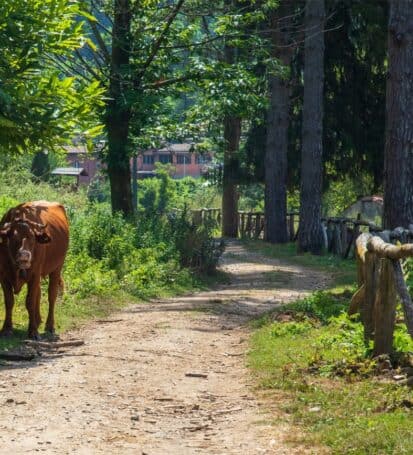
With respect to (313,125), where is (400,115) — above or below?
below

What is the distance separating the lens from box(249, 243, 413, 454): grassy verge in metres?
8.82

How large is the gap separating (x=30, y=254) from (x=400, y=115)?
321 inches

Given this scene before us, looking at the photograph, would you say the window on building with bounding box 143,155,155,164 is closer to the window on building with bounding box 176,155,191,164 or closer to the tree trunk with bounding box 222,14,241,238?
the window on building with bounding box 176,155,191,164

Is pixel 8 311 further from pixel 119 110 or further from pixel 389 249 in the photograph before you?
pixel 119 110

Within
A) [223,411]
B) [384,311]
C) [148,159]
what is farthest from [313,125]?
[148,159]

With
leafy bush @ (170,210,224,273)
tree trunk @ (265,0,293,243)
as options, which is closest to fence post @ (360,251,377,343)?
leafy bush @ (170,210,224,273)

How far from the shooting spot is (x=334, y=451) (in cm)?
852

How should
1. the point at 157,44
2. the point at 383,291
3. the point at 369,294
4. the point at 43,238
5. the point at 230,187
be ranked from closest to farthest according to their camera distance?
the point at 383,291
the point at 369,294
the point at 43,238
the point at 157,44
the point at 230,187

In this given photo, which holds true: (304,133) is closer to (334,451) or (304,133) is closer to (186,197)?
(334,451)

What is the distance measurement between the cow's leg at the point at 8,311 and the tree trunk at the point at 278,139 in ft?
78.5

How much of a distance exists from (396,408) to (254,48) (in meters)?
22.5

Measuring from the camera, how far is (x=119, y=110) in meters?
28.7

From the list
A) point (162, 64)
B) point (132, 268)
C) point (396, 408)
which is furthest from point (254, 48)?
point (396, 408)

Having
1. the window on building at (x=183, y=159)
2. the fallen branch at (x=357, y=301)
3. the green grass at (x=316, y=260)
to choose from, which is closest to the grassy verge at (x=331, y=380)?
the fallen branch at (x=357, y=301)
